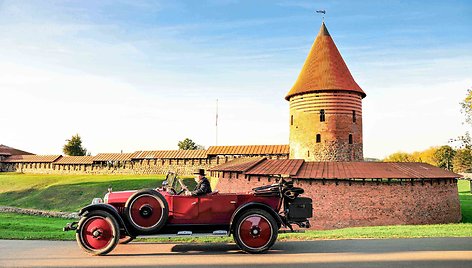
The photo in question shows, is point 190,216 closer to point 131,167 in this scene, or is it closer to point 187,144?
point 131,167

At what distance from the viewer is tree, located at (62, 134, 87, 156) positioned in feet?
235

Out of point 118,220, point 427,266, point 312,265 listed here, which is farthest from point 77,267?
point 427,266

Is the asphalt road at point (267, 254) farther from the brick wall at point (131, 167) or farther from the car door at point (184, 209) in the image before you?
the brick wall at point (131, 167)

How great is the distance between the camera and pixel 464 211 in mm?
27219

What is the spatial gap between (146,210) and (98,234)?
90cm

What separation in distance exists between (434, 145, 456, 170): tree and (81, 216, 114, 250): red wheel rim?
3359 inches

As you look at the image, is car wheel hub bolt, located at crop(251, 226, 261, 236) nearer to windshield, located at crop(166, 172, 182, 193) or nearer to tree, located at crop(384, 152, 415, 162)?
windshield, located at crop(166, 172, 182, 193)

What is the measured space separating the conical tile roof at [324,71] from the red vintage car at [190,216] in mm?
23295

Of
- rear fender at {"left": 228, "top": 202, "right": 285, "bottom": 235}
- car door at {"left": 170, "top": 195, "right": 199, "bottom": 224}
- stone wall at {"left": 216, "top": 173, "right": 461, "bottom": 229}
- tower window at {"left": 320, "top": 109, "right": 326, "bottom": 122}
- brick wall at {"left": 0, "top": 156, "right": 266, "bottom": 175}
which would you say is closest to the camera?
rear fender at {"left": 228, "top": 202, "right": 285, "bottom": 235}

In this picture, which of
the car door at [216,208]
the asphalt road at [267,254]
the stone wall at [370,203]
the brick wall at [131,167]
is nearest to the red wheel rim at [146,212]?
the asphalt road at [267,254]

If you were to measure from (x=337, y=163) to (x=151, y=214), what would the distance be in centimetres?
1660

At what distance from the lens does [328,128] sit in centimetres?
3028

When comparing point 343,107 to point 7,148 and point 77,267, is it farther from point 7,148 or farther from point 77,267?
point 7,148

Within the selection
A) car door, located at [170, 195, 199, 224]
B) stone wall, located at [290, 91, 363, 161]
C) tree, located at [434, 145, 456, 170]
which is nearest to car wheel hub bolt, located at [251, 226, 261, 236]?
car door, located at [170, 195, 199, 224]
